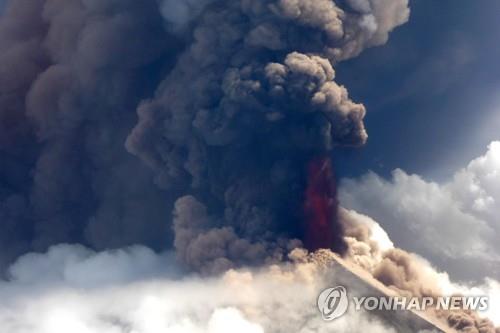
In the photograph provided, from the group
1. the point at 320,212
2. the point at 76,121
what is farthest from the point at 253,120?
the point at 76,121

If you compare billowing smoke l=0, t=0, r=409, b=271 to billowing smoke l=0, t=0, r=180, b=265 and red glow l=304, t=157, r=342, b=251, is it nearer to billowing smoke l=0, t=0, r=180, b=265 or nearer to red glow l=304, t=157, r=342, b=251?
billowing smoke l=0, t=0, r=180, b=265

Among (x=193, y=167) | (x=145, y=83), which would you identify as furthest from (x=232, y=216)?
(x=145, y=83)

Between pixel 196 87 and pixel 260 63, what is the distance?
492 centimetres

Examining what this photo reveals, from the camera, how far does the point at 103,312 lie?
56969 millimetres

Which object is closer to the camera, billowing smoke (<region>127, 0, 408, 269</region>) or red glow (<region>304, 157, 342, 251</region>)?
billowing smoke (<region>127, 0, 408, 269</region>)

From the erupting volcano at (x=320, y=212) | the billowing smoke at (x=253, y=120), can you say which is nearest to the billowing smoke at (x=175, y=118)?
the billowing smoke at (x=253, y=120)

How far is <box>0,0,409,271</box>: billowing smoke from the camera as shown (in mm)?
53094

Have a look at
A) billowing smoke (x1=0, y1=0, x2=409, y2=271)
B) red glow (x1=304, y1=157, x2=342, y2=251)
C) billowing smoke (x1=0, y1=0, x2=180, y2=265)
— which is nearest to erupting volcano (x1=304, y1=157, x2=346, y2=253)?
red glow (x1=304, y1=157, x2=342, y2=251)

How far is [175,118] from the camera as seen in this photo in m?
54.9

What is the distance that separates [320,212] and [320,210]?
0.15 meters

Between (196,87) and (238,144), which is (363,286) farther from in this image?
(196,87)

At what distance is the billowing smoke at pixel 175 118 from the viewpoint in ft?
174

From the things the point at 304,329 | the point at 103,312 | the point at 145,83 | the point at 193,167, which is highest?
the point at 145,83

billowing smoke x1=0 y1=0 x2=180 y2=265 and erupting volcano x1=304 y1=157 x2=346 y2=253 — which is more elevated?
billowing smoke x1=0 y1=0 x2=180 y2=265
